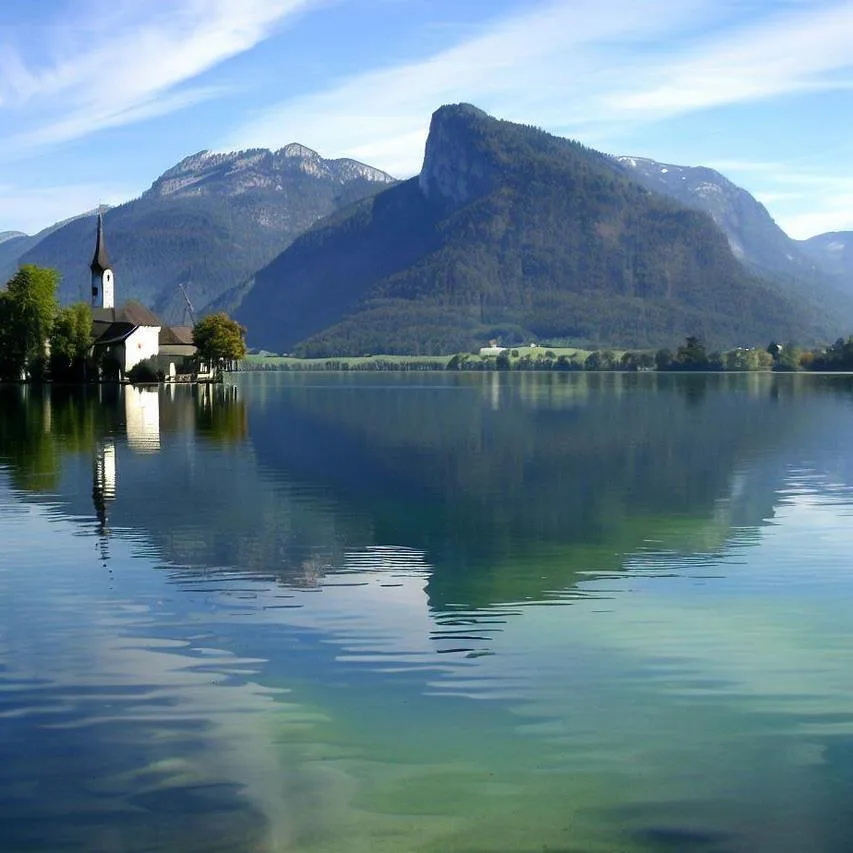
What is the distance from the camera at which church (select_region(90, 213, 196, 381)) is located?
5290 inches

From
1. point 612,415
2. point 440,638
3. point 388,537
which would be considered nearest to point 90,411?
point 612,415

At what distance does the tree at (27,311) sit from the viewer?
388 feet

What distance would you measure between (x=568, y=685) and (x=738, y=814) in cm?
383

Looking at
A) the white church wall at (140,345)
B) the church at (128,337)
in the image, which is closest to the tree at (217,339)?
the church at (128,337)

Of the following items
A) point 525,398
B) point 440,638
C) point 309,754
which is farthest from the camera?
point 525,398

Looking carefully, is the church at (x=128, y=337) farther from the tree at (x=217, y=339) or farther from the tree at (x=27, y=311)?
the tree at (x=27, y=311)

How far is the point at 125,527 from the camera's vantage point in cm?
2619

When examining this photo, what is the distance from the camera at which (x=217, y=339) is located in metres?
133

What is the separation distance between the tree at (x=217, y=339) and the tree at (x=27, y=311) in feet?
57.1

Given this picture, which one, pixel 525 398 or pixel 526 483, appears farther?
pixel 525 398

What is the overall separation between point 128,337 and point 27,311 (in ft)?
57.5

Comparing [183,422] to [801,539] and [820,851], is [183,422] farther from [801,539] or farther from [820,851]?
[820,851]

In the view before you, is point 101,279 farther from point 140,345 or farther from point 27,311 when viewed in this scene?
point 27,311

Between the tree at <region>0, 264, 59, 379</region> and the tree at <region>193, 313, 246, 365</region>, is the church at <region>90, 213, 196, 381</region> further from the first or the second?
the tree at <region>0, 264, 59, 379</region>
